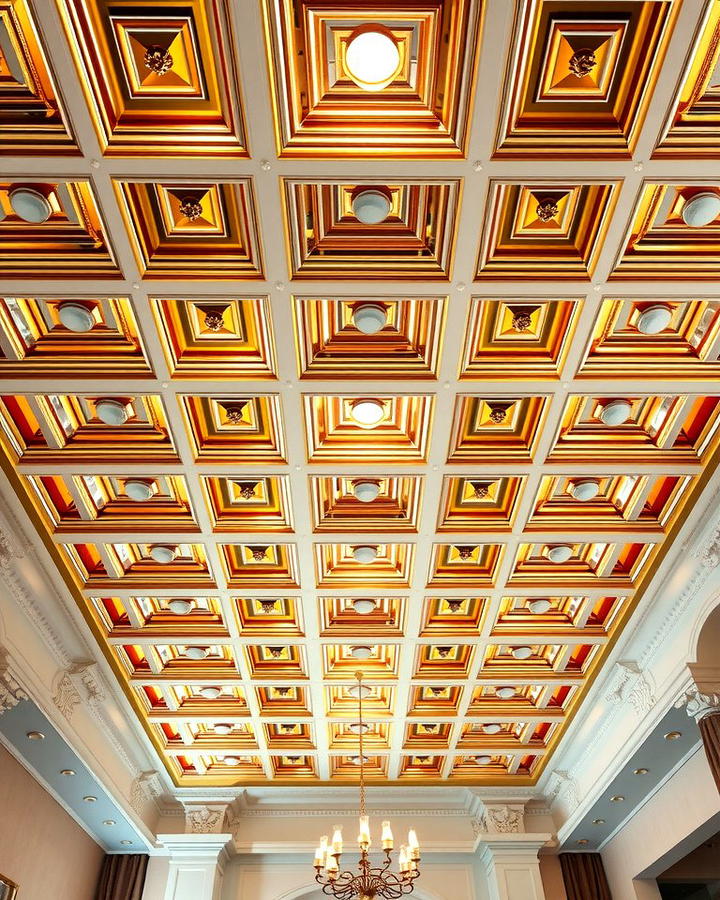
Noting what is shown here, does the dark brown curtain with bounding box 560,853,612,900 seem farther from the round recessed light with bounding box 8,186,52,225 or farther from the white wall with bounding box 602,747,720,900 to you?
the round recessed light with bounding box 8,186,52,225

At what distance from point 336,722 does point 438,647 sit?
215 cm

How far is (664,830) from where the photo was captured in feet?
34.7

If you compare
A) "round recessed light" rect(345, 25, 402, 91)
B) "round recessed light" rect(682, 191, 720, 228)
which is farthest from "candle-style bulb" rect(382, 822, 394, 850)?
"round recessed light" rect(345, 25, 402, 91)

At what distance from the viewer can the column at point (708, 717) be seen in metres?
7.62

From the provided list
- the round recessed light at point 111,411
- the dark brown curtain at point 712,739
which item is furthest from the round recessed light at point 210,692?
the dark brown curtain at point 712,739

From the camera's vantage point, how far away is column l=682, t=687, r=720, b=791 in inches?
300

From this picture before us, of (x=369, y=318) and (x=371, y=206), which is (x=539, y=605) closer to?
(x=369, y=318)

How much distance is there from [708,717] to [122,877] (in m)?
9.07

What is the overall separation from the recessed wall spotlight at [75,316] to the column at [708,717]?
671 centimetres

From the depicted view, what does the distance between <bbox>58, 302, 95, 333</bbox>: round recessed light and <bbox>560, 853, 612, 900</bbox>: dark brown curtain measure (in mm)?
11168

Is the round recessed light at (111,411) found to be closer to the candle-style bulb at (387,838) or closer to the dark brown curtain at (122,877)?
the candle-style bulb at (387,838)

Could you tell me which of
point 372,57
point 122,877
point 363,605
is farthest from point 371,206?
point 122,877

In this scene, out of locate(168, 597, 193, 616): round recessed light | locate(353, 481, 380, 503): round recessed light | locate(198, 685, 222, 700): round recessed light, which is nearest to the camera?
locate(353, 481, 380, 503): round recessed light

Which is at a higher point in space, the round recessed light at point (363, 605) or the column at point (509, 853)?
the round recessed light at point (363, 605)
